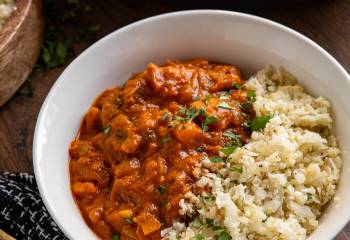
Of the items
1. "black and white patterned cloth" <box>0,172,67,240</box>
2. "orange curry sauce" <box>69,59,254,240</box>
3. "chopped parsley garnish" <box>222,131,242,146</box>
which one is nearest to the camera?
"orange curry sauce" <box>69,59,254,240</box>

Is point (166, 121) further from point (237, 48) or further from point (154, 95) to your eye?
point (237, 48)

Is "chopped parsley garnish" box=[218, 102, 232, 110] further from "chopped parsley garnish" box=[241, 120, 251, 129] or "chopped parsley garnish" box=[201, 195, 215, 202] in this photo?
"chopped parsley garnish" box=[201, 195, 215, 202]

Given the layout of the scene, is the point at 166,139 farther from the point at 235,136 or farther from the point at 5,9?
the point at 5,9

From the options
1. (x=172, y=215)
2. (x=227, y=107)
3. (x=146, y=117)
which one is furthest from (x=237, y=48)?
(x=172, y=215)

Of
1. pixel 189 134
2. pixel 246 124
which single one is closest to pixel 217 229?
pixel 189 134

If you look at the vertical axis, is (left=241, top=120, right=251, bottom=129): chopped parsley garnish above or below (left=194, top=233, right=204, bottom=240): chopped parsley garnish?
above

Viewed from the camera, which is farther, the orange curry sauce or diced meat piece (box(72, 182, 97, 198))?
diced meat piece (box(72, 182, 97, 198))

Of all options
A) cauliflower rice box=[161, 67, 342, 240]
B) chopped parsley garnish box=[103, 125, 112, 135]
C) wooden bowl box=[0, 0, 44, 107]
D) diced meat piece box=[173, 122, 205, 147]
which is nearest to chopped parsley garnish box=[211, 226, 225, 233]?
cauliflower rice box=[161, 67, 342, 240]
